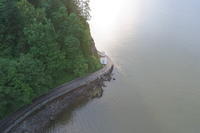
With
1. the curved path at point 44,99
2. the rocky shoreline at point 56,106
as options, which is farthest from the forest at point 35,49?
the rocky shoreline at point 56,106

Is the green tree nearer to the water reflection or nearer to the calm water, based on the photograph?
the water reflection

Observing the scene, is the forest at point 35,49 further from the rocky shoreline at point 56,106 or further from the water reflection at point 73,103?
the water reflection at point 73,103

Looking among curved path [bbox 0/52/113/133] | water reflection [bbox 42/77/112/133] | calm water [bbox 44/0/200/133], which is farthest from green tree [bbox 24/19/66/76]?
calm water [bbox 44/0/200/133]

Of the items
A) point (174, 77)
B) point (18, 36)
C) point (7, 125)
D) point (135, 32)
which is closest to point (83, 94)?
point (7, 125)

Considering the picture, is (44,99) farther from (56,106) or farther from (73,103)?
(73,103)

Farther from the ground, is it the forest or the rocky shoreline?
the forest
